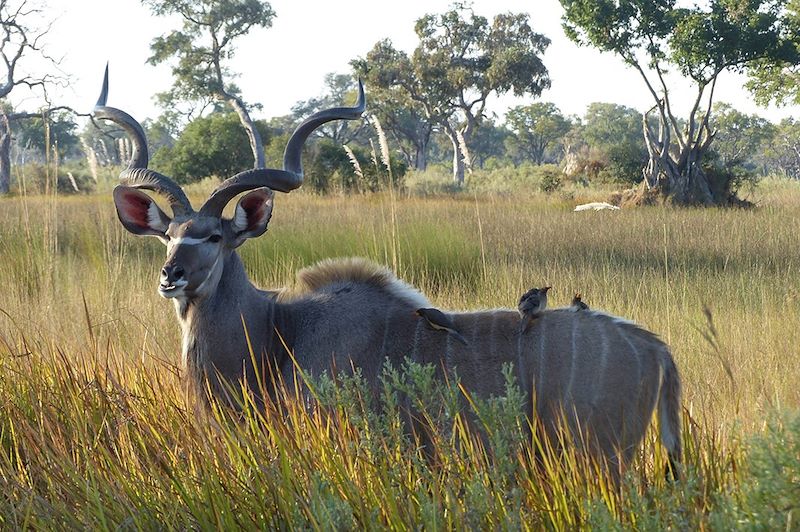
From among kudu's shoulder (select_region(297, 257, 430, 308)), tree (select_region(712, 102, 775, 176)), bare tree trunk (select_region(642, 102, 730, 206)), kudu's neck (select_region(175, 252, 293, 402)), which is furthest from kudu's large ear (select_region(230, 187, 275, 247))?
tree (select_region(712, 102, 775, 176))

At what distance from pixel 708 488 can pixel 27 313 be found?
14.2ft

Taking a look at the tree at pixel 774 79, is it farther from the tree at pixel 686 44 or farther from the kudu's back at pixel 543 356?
the kudu's back at pixel 543 356

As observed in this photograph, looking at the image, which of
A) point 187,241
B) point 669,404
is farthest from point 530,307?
point 187,241

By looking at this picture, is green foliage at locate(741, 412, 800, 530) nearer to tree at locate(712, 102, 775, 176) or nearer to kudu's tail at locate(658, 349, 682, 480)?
kudu's tail at locate(658, 349, 682, 480)

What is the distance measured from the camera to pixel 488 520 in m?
2.12

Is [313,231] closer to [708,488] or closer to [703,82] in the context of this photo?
[708,488]

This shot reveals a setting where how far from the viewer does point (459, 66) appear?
3597cm

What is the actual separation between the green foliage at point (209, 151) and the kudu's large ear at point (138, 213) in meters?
21.8

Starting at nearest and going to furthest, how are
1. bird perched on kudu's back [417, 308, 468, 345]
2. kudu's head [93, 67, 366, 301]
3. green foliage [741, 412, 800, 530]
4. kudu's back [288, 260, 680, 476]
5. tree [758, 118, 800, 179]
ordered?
green foliage [741, 412, 800, 530] → kudu's back [288, 260, 680, 476] → bird perched on kudu's back [417, 308, 468, 345] → kudu's head [93, 67, 366, 301] → tree [758, 118, 800, 179]

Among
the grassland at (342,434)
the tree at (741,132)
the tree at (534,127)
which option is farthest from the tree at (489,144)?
the grassland at (342,434)

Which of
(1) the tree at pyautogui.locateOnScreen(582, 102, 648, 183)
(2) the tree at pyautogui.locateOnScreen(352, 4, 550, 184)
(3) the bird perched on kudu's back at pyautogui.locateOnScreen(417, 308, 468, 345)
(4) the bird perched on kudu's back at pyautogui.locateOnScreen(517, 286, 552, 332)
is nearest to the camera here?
(4) the bird perched on kudu's back at pyautogui.locateOnScreen(517, 286, 552, 332)

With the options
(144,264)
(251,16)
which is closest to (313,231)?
(144,264)

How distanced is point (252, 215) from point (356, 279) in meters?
0.48

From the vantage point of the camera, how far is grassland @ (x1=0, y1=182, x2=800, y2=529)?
2074mm
